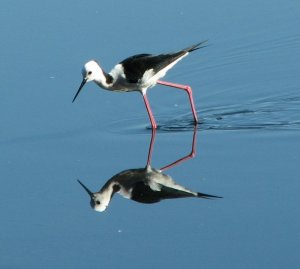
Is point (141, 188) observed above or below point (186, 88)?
below

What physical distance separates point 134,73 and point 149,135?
0.67 meters

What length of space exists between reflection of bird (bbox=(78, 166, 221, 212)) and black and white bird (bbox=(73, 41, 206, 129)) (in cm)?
135

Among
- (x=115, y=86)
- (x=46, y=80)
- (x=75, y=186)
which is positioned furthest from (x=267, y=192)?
(x=46, y=80)

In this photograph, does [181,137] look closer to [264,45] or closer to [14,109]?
[14,109]

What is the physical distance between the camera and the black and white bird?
30.9 feet

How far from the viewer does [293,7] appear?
1170cm

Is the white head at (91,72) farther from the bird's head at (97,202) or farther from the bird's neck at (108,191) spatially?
the bird's head at (97,202)

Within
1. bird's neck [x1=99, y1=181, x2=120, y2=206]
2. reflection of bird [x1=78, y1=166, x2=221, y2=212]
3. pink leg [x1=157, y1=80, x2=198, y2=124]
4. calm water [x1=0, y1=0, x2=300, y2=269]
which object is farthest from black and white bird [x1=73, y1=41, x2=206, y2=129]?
bird's neck [x1=99, y1=181, x2=120, y2=206]

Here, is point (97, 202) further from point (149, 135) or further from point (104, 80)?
point (104, 80)

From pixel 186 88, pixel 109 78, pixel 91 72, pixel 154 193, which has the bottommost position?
pixel 154 193

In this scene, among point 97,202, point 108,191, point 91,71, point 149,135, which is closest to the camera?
point 97,202

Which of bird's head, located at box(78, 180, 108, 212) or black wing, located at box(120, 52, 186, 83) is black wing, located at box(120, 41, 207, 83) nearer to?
black wing, located at box(120, 52, 186, 83)

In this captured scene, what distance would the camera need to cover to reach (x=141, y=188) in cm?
787

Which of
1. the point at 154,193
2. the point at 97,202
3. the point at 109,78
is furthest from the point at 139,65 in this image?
the point at 97,202
